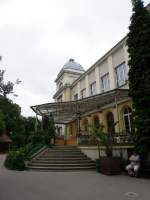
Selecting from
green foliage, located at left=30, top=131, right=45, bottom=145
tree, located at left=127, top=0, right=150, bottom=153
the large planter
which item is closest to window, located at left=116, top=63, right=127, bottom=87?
tree, located at left=127, top=0, right=150, bottom=153

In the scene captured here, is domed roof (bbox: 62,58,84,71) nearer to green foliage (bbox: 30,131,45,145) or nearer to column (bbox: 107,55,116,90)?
column (bbox: 107,55,116,90)

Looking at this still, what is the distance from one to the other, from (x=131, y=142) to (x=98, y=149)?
2.72m

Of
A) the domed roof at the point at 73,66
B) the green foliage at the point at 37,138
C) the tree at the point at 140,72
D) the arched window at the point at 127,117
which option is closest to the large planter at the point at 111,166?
the tree at the point at 140,72

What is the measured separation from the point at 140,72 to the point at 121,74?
23.8 ft

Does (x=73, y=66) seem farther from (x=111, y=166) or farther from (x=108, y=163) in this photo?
(x=111, y=166)

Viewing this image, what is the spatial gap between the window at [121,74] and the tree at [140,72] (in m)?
5.86

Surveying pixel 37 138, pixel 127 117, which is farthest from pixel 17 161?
pixel 127 117

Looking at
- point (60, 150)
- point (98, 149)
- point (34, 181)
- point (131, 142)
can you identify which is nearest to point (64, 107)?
point (60, 150)

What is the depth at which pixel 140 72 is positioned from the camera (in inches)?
458

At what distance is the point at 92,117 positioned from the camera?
73.7 ft

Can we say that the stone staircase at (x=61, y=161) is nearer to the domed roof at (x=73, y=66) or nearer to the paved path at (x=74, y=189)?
the paved path at (x=74, y=189)

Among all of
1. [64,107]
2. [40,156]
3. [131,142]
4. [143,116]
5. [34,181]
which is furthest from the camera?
[64,107]

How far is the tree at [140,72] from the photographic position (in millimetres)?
10789

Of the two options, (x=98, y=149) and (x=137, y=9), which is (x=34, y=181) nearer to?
(x=98, y=149)
